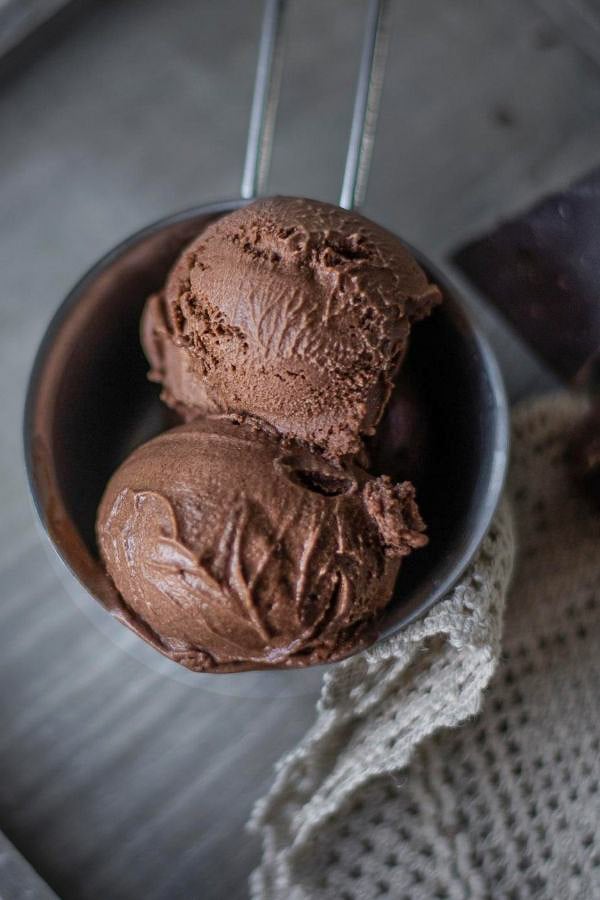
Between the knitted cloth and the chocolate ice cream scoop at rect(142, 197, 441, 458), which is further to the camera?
the knitted cloth

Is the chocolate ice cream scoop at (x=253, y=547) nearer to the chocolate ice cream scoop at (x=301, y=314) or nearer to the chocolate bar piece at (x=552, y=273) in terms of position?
the chocolate ice cream scoop at (x=301, y=314)

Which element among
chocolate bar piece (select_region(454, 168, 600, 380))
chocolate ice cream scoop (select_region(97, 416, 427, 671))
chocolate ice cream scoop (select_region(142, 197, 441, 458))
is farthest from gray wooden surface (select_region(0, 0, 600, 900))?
chocolate ice cream scoop (select_region(142, 197, 441, 458))

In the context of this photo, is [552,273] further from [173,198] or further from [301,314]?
[173,198]

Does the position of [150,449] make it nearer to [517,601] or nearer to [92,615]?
[92,615]

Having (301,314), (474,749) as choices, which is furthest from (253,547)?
(474,749)

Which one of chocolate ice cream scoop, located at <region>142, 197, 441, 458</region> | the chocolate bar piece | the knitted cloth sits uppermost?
chocolate ice cream scoop, located at <region>142, 197, 441, 458</region>

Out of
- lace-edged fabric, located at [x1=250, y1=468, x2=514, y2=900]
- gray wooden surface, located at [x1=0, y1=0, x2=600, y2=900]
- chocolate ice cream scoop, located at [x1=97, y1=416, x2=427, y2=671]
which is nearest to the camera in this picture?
chocolate ice cream scoop, located at [x1=97, y1=416, x2=427, y2=671]

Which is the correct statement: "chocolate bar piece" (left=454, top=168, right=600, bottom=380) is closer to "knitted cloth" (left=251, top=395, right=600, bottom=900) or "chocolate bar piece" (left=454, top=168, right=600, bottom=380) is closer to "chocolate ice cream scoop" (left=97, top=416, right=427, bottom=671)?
"knitted cloth" (left=251, top=395, right=600, bottom=900)

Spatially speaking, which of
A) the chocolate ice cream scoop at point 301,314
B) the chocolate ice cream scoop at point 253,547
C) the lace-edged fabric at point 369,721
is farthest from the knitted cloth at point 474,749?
the chocolate ice cream scoop at point 301,314
